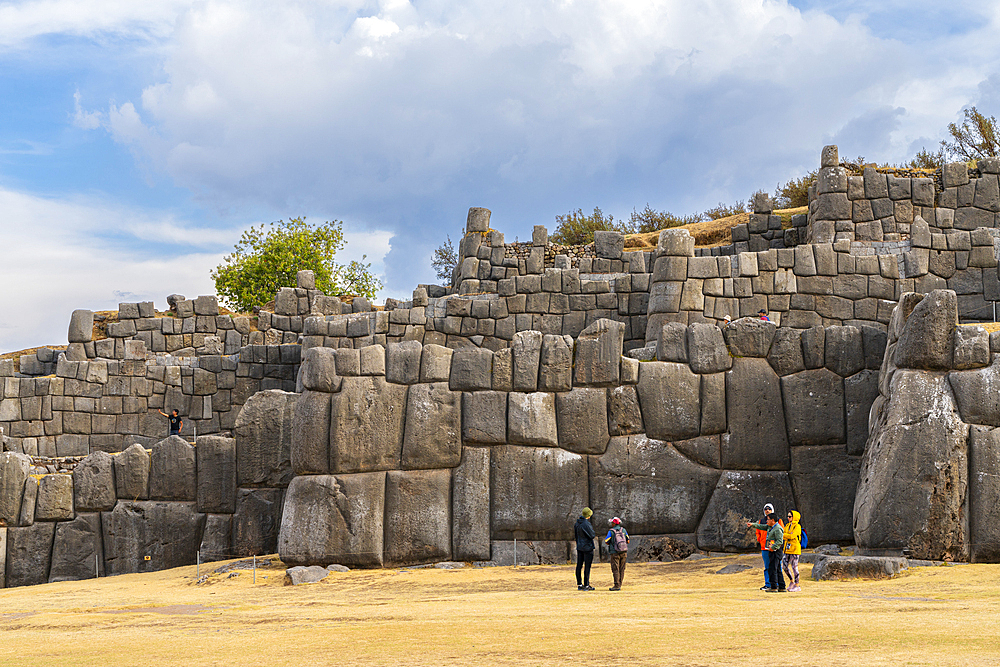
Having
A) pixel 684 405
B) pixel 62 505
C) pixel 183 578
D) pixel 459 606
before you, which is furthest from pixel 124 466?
pixel 684 405

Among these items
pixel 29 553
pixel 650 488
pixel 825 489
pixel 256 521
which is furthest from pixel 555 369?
pixel 29 553

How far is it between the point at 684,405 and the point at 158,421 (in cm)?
1590

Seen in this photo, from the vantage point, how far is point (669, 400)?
13.9m

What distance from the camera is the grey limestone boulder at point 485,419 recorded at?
13734 mm

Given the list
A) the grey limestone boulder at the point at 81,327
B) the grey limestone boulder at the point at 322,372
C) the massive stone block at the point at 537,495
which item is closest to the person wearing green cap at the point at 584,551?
the massive stone block at the point at 537,495

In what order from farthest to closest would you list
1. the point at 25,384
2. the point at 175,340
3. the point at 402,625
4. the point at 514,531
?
1. the point at 175,340
2. the point at 25,384
3. the point at 514,531
4. the point at 402,625

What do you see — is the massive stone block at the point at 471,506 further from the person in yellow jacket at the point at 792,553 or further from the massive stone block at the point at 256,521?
the person in yellow jacket at the point at 792,553

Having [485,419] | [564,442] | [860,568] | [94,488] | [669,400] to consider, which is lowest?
[860,568]

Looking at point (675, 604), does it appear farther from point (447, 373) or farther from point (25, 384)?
point (25, 384)

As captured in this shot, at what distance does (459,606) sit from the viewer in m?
10.2

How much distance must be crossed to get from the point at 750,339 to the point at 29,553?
12.0m

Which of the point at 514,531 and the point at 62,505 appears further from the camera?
the point at 62,505

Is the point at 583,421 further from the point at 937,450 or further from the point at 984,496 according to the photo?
the point at 984,496

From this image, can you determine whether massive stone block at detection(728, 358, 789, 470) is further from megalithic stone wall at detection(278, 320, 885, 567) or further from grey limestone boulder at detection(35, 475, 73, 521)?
grey limestone boulder at detection(35, 475, 73, 521)
